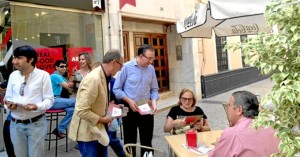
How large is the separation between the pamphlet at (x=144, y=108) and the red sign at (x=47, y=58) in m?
2.94

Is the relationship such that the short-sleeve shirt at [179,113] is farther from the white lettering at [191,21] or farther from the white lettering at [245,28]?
the white lettering at [245,28]

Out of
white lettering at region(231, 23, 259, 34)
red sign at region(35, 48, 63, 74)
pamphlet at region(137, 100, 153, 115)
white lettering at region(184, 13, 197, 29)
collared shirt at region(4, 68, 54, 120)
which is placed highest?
white lettering at region(184, 13, 197, 29)

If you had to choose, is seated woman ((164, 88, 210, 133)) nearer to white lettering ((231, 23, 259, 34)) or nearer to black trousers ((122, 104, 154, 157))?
black trousers ((122, 104, 154, 157))

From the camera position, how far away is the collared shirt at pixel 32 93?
10.9ft

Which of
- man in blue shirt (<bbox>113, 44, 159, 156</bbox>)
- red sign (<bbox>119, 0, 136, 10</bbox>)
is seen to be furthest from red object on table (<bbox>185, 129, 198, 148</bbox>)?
red sign (<bbox>119, 0, 136, 10</bbox>)

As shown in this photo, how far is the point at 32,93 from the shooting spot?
11.0 feet

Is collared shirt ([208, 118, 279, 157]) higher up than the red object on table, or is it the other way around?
collared shirt ([208, 118, 279, 157])

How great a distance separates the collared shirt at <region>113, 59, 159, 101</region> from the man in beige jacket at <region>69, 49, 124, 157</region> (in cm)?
112

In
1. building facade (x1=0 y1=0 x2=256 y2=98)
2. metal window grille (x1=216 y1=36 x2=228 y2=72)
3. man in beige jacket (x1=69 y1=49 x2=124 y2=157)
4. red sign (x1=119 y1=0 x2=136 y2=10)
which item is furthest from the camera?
metal window grille (x1=216 y1=36 x2=228 y2=72)

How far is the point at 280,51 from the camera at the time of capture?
154 cm

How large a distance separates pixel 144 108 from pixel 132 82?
45 centimetres

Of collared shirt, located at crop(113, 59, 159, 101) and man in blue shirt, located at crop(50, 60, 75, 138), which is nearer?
collared shirt, located at crop(113, 59, 159, 101)

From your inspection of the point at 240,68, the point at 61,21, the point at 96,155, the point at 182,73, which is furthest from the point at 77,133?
the point at 240,68

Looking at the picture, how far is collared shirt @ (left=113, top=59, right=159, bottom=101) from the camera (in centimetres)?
444
